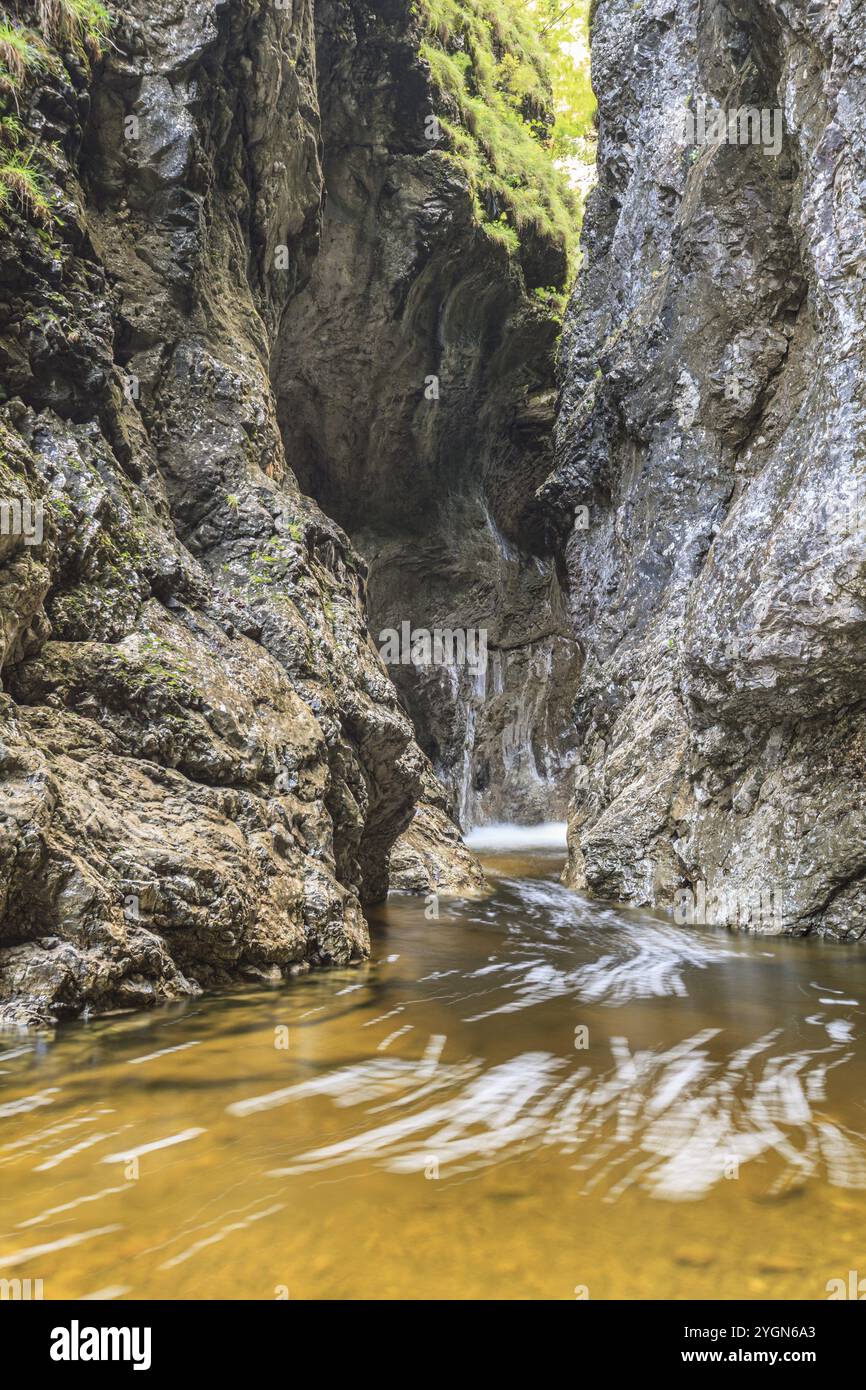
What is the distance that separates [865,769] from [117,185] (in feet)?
27.8

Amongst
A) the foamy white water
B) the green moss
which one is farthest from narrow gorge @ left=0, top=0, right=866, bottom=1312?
the foamy white water

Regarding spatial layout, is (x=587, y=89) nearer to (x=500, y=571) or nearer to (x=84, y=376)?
(x=500, y=571)

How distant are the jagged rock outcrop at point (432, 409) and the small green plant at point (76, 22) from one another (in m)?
6.11

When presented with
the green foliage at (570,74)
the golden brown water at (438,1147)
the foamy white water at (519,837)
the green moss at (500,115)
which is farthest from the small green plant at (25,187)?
the green foliage at (570,74)

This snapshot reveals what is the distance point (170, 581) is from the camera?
6711 millimetres

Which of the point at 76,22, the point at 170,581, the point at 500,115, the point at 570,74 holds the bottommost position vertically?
the point at 170,581

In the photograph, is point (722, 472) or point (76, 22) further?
point (722, 472)

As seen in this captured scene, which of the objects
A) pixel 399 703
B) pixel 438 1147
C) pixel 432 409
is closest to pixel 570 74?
pixel 432 409

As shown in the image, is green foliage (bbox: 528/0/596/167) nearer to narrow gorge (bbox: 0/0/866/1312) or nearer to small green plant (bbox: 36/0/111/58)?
narrow gorge (bbox: 0/0/866/1312)

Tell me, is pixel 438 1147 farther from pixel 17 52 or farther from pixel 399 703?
pixel 17 52

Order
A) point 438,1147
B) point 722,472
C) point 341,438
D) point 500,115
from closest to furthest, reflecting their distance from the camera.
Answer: point 438,1147, point 722,472, point 341,438, point 500,115

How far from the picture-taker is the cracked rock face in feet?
25.4

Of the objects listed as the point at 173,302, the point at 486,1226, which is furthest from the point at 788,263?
the point at 486,1226

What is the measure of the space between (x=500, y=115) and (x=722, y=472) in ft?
35.4
